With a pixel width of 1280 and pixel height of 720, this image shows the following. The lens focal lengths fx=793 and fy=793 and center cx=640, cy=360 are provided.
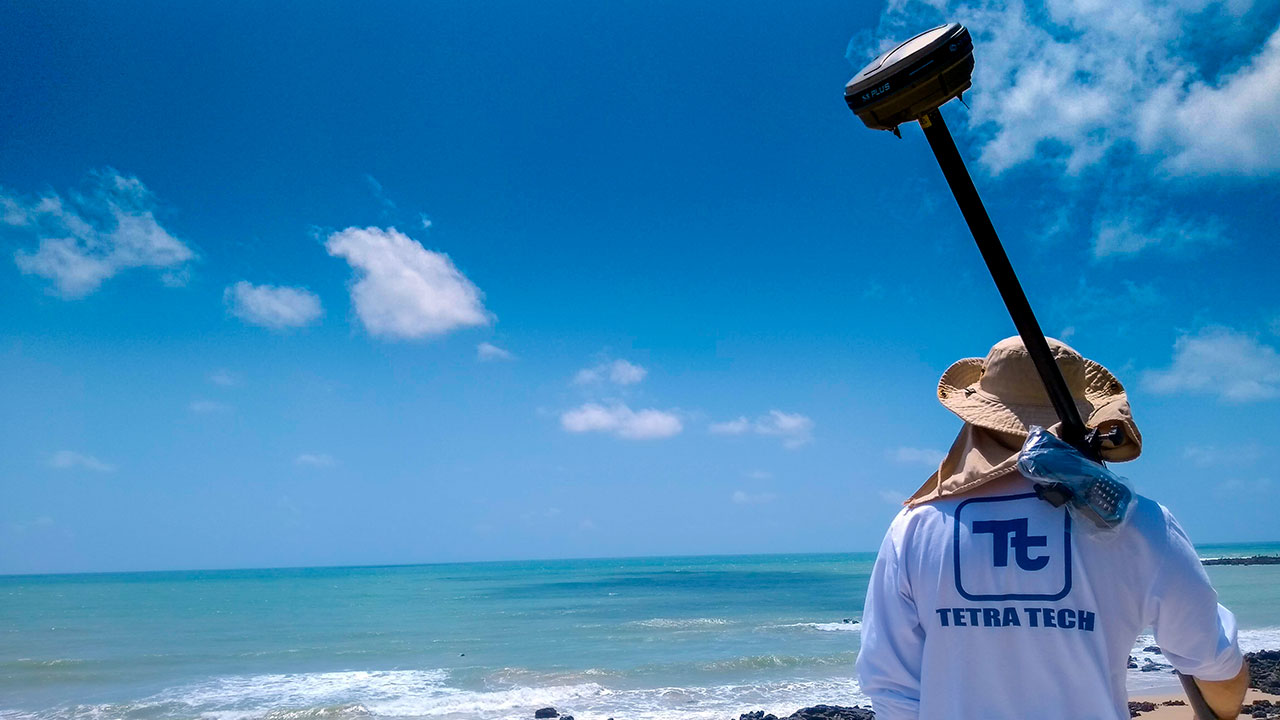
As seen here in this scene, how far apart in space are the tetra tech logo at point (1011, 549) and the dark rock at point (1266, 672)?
12083 millimetres

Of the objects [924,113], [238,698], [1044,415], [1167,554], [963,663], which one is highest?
[924,113]

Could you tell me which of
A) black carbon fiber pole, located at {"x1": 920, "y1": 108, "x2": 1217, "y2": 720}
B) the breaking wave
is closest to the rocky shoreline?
the breaking wave

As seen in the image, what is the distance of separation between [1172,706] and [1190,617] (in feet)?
38.0

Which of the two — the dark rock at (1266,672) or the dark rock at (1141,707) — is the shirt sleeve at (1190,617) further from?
the dark rock at (1266,672)

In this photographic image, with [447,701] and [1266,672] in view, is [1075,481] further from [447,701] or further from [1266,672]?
[1266,672]

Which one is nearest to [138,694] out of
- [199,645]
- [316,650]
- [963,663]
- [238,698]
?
[238,698]

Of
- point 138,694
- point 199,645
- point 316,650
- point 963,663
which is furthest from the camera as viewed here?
point 199,645

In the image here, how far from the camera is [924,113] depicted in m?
1.21

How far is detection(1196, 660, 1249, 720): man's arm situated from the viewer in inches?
55.6

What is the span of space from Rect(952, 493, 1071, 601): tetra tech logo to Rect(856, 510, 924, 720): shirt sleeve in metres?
0.13

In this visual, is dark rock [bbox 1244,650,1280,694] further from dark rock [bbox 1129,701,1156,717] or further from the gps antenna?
the gps antenna

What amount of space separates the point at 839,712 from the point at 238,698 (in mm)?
10593

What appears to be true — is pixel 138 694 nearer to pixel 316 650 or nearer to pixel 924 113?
pixel 316 650

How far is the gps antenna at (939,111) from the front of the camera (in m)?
1.17
